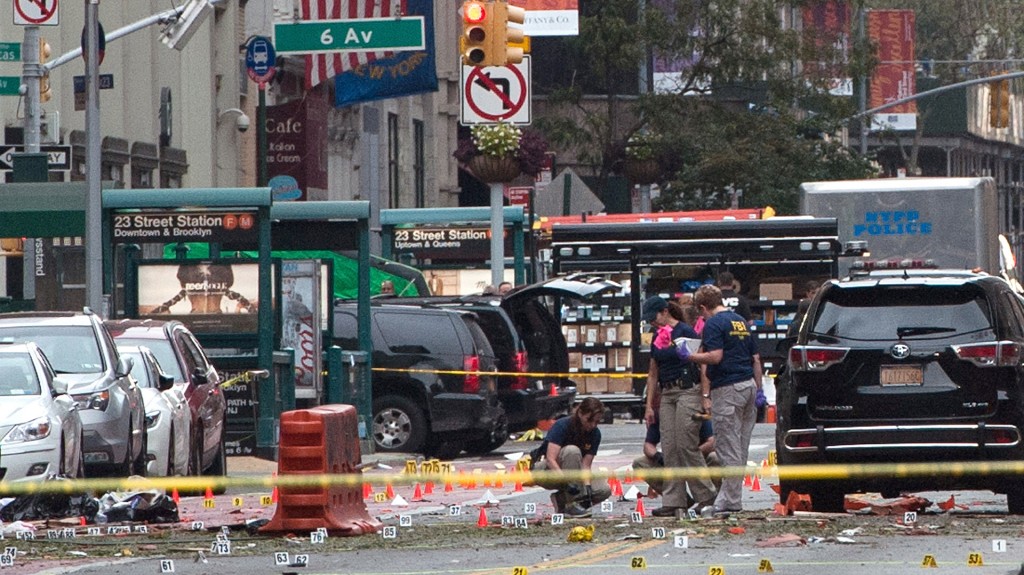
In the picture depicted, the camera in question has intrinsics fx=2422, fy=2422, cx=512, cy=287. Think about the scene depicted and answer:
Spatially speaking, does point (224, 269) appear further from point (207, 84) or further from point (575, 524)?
point (207, 84)

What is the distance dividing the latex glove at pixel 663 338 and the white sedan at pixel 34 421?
433 cm

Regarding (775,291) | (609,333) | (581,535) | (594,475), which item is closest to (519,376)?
(775,291)

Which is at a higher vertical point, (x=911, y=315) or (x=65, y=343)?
(x=911, y=315)

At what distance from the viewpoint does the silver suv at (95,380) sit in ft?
62.6

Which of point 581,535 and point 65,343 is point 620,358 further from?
point 581,535

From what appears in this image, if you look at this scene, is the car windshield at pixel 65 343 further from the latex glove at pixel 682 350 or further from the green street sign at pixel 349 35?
the green street sign at pixel 349 35

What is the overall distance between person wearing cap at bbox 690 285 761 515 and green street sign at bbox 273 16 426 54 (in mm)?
15937

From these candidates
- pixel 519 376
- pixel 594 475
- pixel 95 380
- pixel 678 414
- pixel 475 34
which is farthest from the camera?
pixel 519 376

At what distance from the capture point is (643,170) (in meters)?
49.8

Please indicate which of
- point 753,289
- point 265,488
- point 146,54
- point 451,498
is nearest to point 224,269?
point 265,488

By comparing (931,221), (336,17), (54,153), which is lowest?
(931,221)

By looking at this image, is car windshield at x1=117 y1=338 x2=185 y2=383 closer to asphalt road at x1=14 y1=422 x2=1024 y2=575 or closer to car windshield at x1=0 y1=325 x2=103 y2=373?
car windshield at x1=0 y1=325 x2=103 y2=373

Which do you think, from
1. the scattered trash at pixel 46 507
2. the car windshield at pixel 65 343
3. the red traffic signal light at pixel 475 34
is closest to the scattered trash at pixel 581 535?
the scattered trash at pixel 46 507

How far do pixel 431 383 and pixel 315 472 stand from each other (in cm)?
1142
